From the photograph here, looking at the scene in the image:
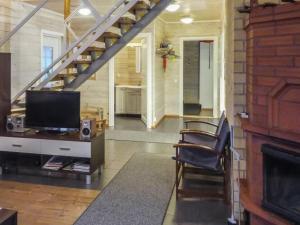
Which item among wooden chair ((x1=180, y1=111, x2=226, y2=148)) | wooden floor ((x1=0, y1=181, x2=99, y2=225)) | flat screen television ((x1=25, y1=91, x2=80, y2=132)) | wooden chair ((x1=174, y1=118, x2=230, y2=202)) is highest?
flat screen television ((x1=25, y1=91, x2=80, y2=132))

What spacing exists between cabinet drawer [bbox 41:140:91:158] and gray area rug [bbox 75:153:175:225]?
50 centimetres

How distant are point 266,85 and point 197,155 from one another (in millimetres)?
1514

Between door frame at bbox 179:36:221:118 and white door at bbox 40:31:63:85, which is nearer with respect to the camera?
white door at bbox 40:31:63:85

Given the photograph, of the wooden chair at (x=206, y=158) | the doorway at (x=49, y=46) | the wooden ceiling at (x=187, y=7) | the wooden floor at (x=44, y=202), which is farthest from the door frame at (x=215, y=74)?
the wooden floor at (x=44, y=202)

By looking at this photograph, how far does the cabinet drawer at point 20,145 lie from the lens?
13.7 ft

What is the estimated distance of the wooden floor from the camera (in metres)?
3.07

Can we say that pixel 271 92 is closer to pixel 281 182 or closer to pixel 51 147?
pixel 281 182

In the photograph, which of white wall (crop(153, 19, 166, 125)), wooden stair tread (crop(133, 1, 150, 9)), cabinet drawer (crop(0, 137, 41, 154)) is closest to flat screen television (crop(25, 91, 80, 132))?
cabinet drawer (crop(0, 137, 41, 154))

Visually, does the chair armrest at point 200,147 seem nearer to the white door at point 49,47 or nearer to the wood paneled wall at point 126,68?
the white door at point 49,47

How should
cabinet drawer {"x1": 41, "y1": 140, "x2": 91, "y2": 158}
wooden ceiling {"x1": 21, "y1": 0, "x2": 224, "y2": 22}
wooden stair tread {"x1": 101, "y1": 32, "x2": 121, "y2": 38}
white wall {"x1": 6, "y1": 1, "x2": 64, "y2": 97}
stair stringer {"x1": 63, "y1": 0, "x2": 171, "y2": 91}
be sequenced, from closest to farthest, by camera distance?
1. cabinet drawer {"x1": 41, "y1": 140, "x2": 91, "y2": 158}
2. wooden stair tread {"x1": 101, "y1": 32, "x2": 121, "y2": 38}
3. stair stringer {"x1": 63, "y1": 0, "x2": 171, "y2": 91}
4. white wall {"x1": 6, "y1": 1, "x2": 64, "y2": 97}
5. wooden ceiling {"x1": 21, "y1": 0, "x2": 224, "y2": 22}

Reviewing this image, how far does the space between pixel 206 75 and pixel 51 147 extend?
7.31 m

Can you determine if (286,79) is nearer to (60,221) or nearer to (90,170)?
(60,221)

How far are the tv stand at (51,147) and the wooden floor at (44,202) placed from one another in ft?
1.25

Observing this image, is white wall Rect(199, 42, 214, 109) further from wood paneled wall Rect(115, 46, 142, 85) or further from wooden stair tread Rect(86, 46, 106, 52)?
wooden stair tread Rect(86, 46, 106, 52)
